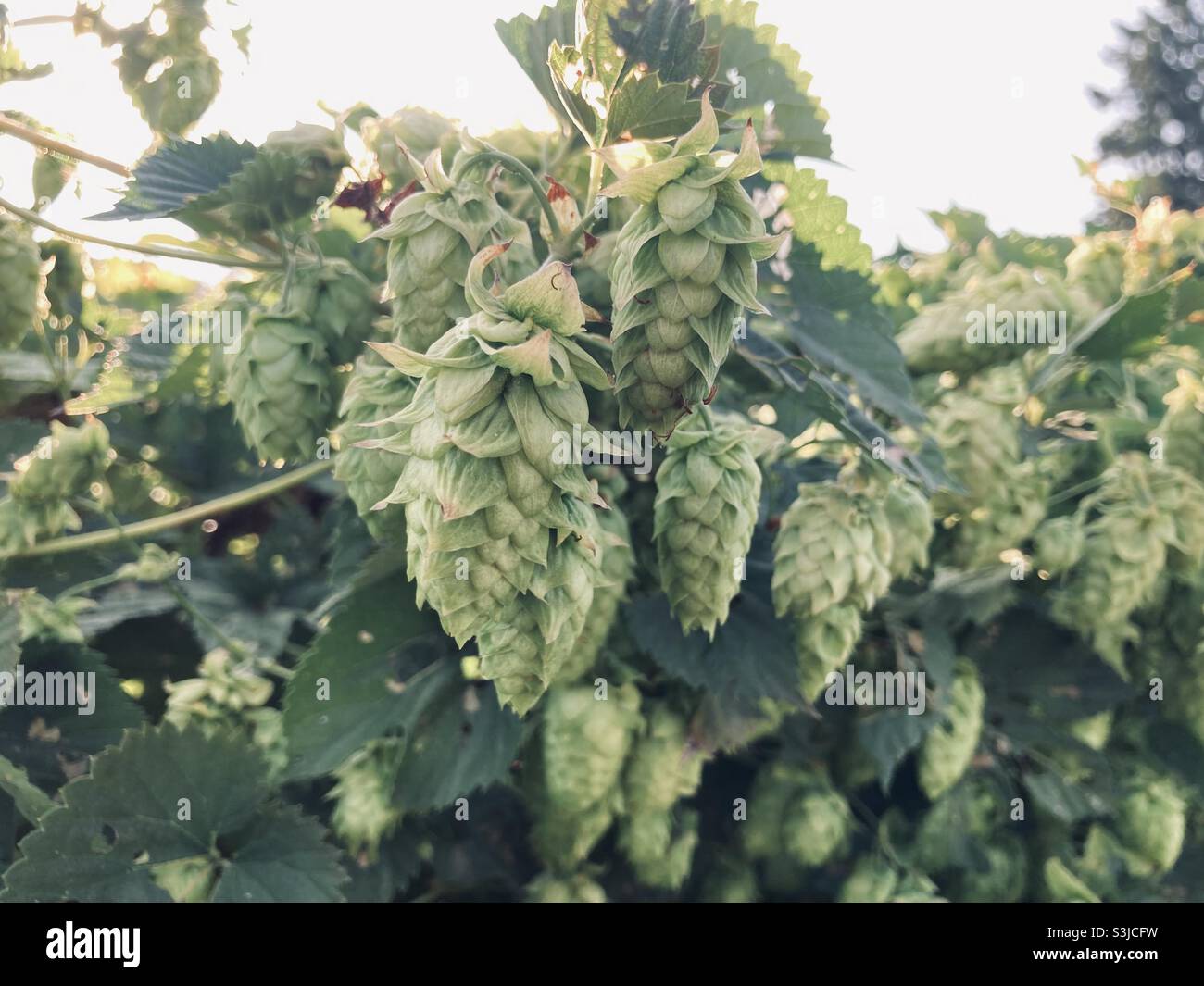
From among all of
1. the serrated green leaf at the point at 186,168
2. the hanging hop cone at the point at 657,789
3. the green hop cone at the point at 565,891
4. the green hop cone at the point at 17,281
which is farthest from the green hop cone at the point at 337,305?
the green hop cone at the point at 565,891

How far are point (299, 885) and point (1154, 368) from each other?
202 centimetres

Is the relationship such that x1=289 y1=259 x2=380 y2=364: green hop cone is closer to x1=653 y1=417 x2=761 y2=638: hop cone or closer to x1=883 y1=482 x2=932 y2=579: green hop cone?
x1=653 y1=417 x2=761 y2=638: hop cone

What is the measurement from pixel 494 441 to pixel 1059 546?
130cm

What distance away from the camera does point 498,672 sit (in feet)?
2.83

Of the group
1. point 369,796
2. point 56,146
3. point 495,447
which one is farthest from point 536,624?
point 56,146

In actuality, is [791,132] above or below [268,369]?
above

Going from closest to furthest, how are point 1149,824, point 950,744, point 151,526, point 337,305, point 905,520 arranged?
point 337,305, point 905,520, point 151,526, point 950,744, point 1149,824

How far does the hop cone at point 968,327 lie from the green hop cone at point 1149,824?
0.86m

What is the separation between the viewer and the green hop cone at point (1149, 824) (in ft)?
6.25

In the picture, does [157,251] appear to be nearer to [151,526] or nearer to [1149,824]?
[151,526]

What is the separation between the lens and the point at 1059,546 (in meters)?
1.76

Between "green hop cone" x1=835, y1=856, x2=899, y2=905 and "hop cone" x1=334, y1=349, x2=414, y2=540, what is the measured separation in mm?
1031

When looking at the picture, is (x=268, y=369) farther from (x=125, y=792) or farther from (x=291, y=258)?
(x=125, y=792)
